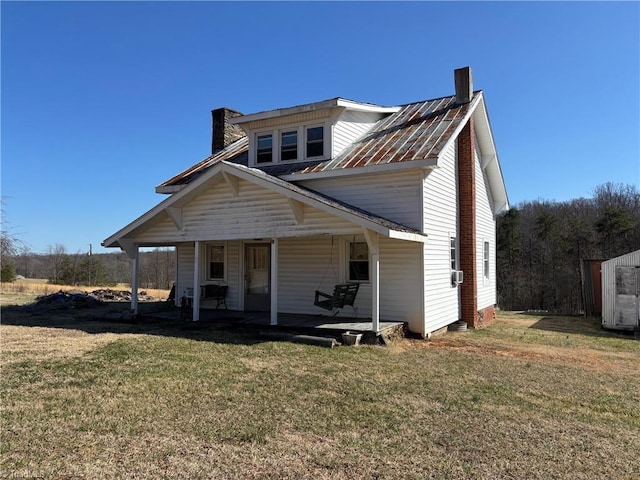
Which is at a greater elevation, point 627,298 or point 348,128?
point 348,128

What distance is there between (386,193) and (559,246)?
36080 mm

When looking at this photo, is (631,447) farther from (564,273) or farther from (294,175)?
(564,273)

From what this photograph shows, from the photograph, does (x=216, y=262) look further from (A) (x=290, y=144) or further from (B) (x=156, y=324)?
(A) (x=290, y=144)

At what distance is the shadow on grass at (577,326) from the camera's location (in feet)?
42.3

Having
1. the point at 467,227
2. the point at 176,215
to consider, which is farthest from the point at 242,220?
the point at 467,227

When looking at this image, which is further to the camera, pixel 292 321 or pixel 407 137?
pixel 407 137

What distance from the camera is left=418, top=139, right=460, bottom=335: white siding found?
11070mm

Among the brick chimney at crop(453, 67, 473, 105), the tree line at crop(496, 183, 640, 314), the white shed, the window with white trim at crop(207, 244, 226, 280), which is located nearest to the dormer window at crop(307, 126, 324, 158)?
the window with white trim at crop(207, 244, 226, 280)

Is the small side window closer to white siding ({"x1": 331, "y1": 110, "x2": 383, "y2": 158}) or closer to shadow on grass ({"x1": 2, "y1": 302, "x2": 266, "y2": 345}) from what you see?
shadow on grass ({"x1": 2, "y1": 302, "x2": 266, "y2": 345})

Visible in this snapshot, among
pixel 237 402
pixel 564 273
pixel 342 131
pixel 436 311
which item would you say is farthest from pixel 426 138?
pixel 564 273

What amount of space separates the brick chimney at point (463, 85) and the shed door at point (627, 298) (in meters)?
6.80

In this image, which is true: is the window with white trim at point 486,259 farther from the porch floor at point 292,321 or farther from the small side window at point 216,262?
the small side window at point 216,262

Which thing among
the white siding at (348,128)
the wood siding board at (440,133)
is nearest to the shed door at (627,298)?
the wood siding board at (440,133)

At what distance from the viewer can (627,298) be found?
42.7ft
